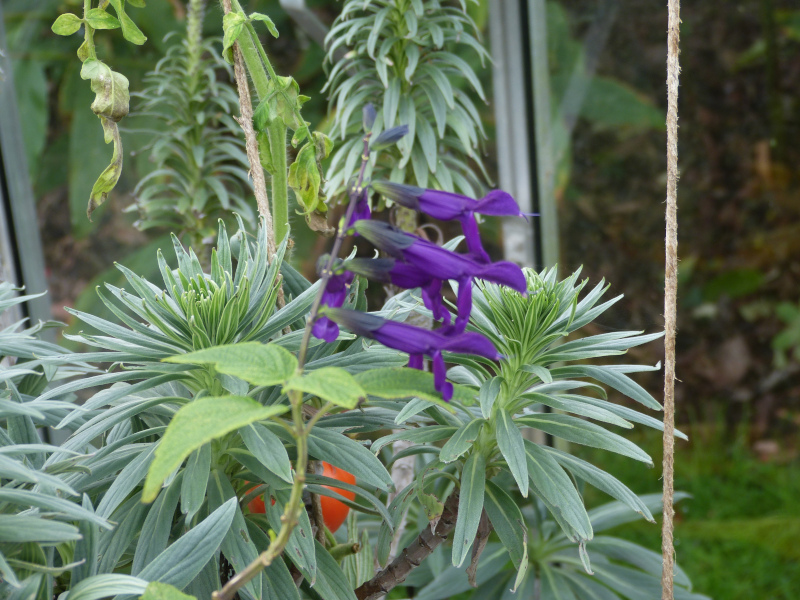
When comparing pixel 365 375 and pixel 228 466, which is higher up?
pixel 365 375

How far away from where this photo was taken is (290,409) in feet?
1.72

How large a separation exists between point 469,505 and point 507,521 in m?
0.06

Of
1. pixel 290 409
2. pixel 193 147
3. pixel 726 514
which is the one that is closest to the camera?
pixel 290 409

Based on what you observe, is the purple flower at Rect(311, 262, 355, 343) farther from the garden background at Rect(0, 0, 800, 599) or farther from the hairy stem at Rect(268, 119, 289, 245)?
the garden background at Rect(0, 0, 800, 599)

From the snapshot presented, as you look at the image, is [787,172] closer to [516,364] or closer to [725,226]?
[725,226]

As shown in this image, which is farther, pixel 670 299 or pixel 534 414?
pixel 534 414

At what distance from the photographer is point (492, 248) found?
1613mm

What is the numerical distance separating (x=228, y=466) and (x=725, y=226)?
1.89 metres

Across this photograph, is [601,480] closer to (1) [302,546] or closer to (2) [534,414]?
(2) [534,414]

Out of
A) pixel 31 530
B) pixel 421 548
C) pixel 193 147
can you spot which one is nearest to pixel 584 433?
pixel 421 548

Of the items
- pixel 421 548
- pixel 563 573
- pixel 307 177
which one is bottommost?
pixel 563 573

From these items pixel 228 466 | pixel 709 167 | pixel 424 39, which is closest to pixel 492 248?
pixel 424 39

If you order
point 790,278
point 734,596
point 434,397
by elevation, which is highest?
point 434,397

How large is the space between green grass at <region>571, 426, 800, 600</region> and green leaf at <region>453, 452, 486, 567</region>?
1.14m
